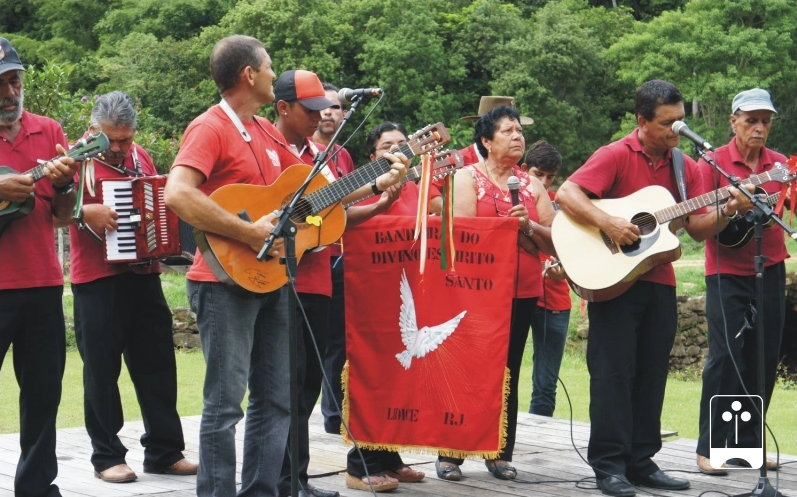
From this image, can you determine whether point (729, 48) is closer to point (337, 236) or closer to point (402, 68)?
point (402, 68)

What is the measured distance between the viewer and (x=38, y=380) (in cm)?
503

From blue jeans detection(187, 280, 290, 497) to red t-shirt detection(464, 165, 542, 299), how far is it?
160 cm

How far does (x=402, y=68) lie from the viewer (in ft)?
140

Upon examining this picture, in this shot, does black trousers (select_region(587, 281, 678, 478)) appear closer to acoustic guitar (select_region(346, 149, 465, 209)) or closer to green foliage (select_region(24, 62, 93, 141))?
acoustic guitar (select_region(346, 149, 465, 209))

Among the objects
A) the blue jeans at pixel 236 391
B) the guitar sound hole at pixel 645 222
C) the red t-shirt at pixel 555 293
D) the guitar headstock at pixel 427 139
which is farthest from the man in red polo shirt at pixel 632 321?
the red t-shirt at pixel 555 293

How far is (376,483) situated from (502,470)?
0.81 meters

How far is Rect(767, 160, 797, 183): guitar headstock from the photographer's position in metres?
5.61

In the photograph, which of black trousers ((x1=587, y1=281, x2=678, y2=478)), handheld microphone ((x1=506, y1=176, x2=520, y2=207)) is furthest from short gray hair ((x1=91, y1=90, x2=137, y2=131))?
black trousers ((x1=587, y1=281, x2=678, y2=478))

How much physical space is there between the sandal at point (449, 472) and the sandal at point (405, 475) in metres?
0.13

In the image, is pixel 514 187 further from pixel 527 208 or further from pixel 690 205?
pixel 690 205

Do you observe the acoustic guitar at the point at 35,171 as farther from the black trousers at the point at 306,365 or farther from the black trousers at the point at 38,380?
the black trousers at the point at 306,365

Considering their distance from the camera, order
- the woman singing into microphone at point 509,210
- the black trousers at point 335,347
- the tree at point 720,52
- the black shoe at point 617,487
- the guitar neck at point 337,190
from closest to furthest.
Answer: the guitar neck at point 337,190, the black shoe at point 617,487, the woman singing into microphone at point 509,210, the black trousers at point 335,347, the tree at point 720,52

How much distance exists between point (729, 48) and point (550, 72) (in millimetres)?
8339

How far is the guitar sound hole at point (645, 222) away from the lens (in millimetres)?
5613
